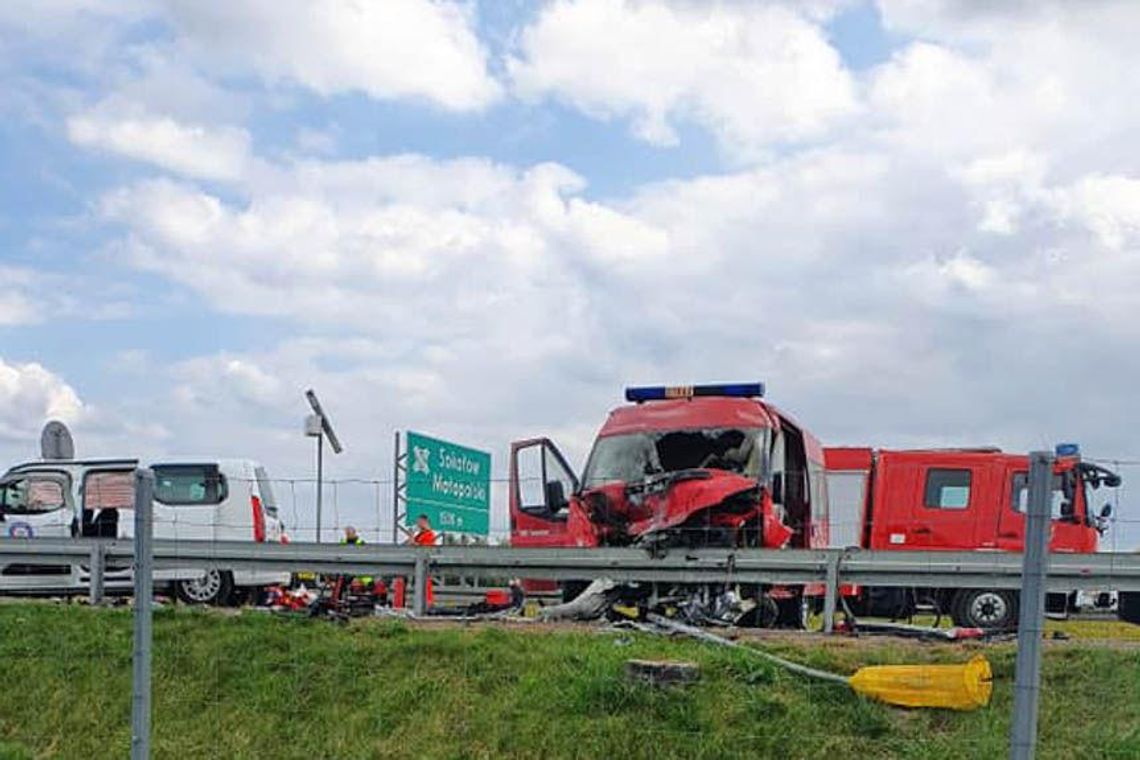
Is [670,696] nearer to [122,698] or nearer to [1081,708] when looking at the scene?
[1081,708]

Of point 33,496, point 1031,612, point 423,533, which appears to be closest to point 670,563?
point 423,533

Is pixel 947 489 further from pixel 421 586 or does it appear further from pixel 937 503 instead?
pixel 421 586

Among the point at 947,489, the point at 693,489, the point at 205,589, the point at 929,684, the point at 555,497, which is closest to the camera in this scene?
the point at 929,684

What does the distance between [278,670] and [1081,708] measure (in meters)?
5.47

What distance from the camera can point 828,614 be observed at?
11781 millimetres

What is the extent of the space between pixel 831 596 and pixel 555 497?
6558 millimetres

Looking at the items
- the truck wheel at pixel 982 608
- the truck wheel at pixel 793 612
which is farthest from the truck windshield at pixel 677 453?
the truck wheel at pixel 982 608

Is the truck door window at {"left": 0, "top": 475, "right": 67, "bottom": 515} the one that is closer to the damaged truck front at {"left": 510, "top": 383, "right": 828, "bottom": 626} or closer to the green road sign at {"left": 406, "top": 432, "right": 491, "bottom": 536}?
the green road sign at {"left": 406, "top": 432, "right": 491, "bottom": 536}

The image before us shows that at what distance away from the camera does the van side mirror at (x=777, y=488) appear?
15.3 m

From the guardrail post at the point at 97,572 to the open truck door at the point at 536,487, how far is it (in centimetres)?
544

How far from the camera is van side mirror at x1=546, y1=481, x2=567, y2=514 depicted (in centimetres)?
1797

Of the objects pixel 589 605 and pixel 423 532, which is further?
pixel 423 532

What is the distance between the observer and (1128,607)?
1554 centimetres

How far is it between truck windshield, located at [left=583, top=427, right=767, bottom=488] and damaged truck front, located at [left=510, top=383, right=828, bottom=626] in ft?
0.04
